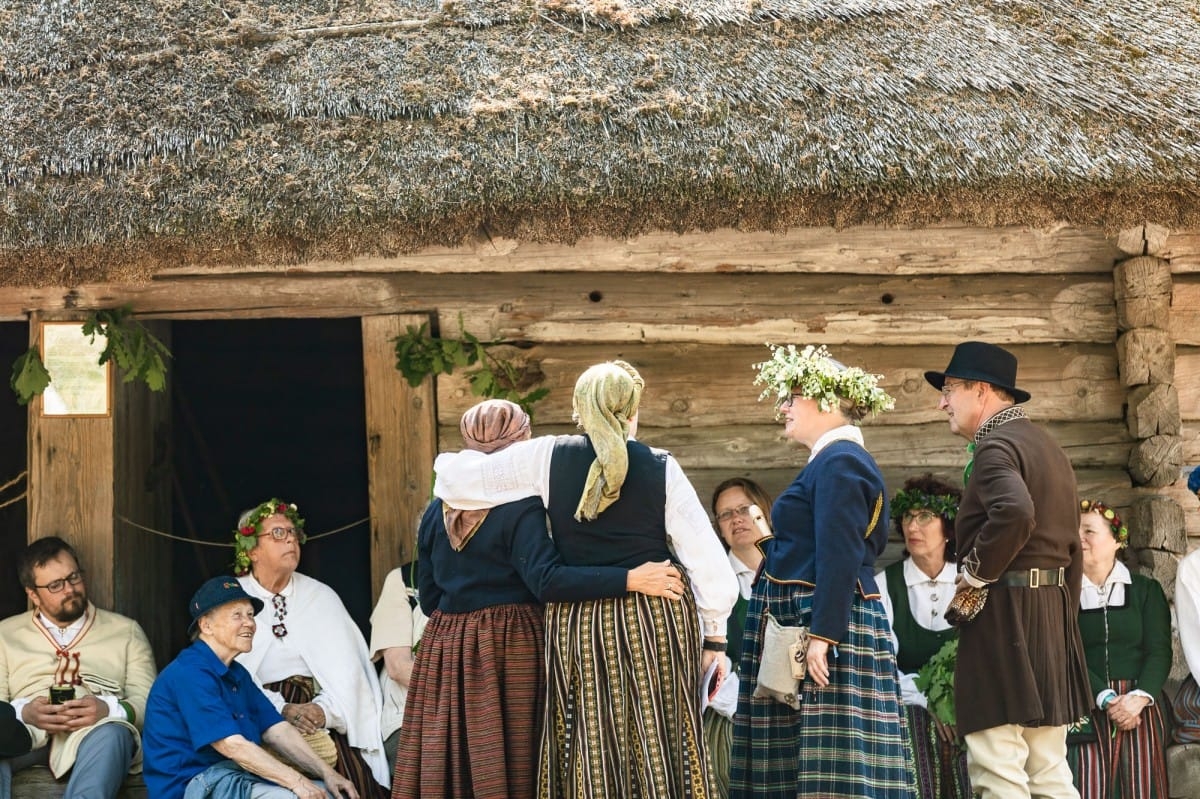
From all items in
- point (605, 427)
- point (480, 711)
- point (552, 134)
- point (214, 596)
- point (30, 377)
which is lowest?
point (480, 711)

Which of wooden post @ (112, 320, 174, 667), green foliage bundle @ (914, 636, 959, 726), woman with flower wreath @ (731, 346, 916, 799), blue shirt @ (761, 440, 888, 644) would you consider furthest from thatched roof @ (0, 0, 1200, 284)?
green foliage bundle @ (914, 636, 959, 726)

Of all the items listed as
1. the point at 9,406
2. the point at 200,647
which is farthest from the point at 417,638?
the point at 9,406

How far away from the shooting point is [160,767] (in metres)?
4.36

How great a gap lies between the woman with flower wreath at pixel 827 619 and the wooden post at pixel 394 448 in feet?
5.62

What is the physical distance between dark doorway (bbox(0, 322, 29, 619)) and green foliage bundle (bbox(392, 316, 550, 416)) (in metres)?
3.37

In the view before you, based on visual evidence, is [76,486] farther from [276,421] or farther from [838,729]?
[838,729]

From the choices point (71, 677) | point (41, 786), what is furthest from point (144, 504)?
point (41, 786)

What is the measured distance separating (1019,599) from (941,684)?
74 cm

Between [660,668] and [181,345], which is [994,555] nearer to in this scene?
[660,668]

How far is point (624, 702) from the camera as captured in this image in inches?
147

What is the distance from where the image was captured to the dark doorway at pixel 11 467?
7.71 meters

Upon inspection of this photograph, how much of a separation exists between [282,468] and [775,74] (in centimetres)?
422

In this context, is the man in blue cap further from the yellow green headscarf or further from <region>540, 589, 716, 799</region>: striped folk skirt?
the yellow green headscarf

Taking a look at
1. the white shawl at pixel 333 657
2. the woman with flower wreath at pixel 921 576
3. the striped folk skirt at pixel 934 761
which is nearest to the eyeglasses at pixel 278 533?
the white shawl at pixel 333 657
